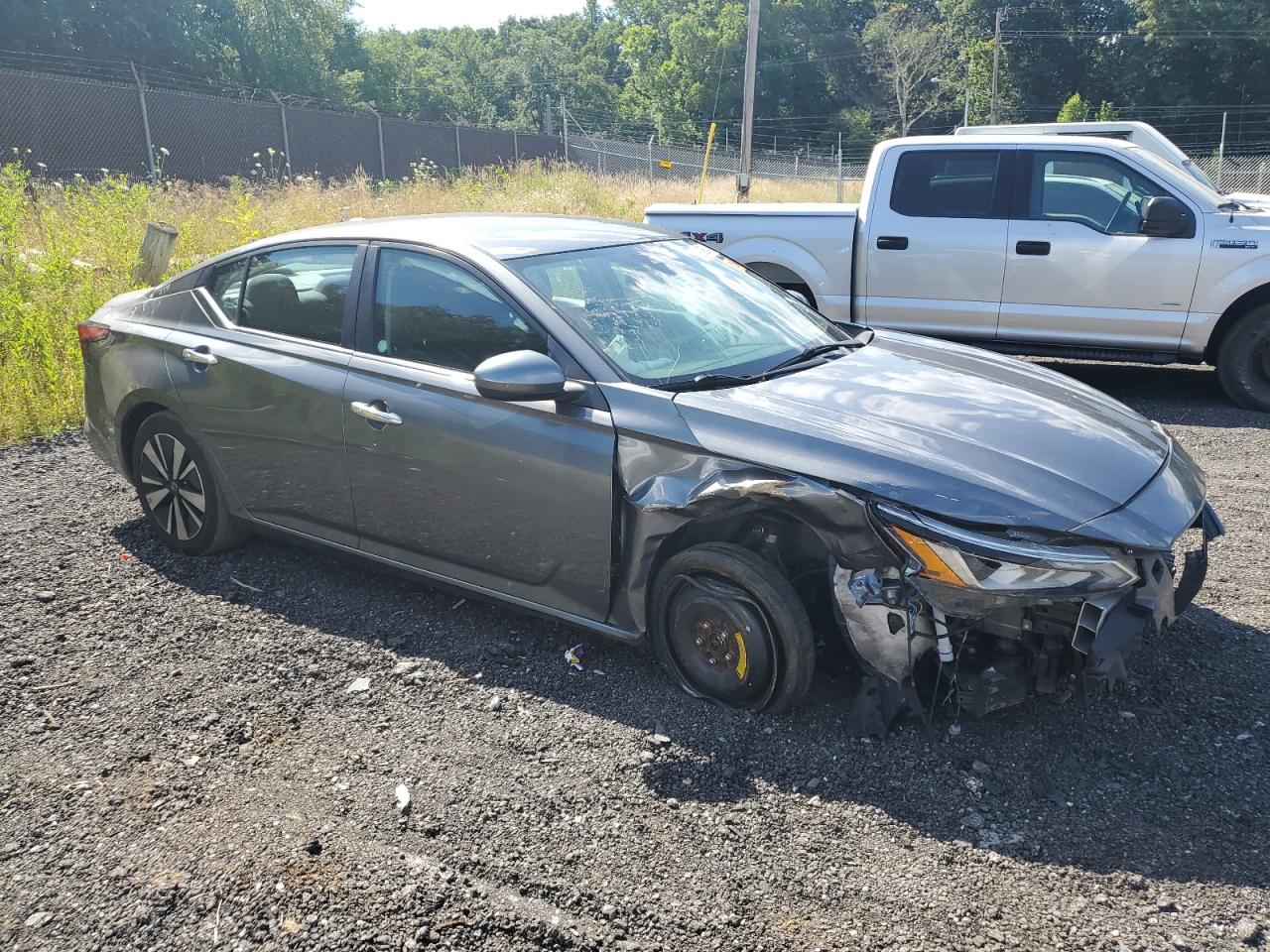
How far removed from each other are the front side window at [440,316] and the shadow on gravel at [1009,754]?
115cm

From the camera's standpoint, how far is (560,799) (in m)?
2.98

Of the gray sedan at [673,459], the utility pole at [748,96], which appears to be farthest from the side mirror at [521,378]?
the utility pole at [748,96]

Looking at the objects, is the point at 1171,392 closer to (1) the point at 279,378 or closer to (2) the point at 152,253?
(1) the point at 279,378

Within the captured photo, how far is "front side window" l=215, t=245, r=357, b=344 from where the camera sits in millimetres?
4137

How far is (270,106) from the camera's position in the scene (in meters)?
23.5

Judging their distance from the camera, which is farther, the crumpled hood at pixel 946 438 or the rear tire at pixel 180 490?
the rear tire at pixel 180 490

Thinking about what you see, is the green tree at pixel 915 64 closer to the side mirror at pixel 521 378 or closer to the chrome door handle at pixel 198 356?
the chrome door handle at pixel 198 356

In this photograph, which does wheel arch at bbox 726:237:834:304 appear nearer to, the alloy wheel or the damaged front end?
the alloy wheel

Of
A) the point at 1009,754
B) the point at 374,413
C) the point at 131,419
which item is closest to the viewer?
→ the point at 1009,754

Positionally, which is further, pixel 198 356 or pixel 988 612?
pixel 198 356

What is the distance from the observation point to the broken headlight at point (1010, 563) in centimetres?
280

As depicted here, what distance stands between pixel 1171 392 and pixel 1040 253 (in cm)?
169

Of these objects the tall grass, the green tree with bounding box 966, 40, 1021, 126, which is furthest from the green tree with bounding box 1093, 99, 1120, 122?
the tall grass

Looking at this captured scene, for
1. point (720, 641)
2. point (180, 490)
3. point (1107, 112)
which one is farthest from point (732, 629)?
point (1107, 112)
